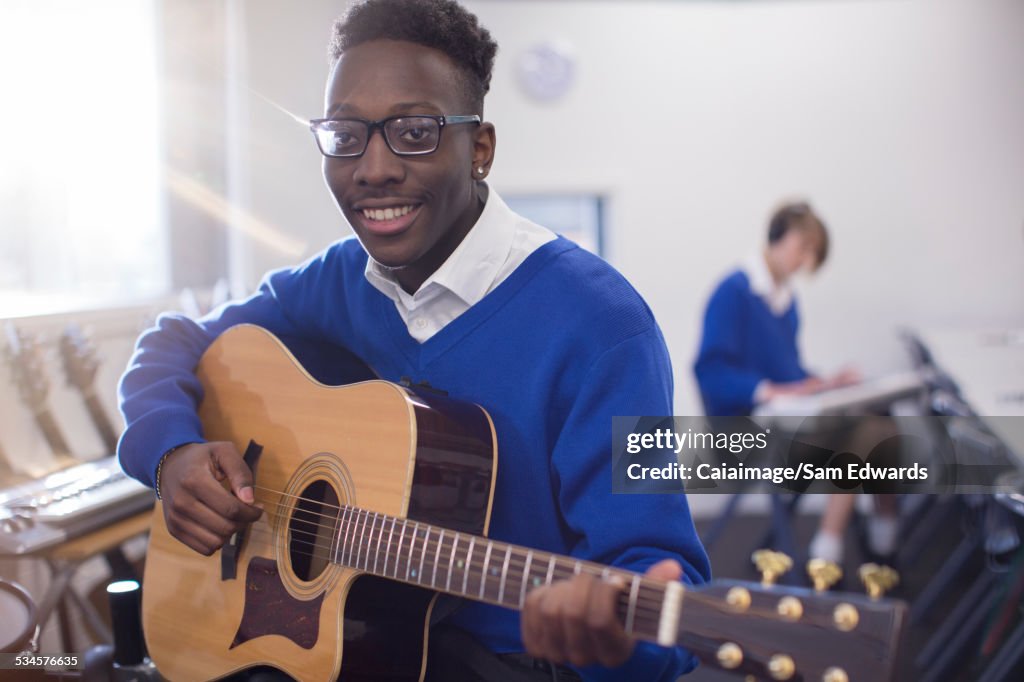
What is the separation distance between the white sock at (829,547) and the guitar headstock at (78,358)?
225cm

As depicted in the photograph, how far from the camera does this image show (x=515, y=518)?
102 cm

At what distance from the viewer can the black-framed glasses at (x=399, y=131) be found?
99cm

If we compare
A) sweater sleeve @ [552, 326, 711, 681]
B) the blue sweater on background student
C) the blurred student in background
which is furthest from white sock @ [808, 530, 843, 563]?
sweater sleeve @ [552, 326, 711, 681]

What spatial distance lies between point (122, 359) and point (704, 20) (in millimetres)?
2482

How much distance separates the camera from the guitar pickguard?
98 centimetres

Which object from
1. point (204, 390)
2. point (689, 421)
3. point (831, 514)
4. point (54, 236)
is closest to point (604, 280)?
point (689, 421)

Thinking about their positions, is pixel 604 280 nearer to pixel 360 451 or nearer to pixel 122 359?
pixel 360 451

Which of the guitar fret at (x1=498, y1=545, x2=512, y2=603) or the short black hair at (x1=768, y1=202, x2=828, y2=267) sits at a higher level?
the short black hair at (x1=768, y1=202, x2=828, y2=267)

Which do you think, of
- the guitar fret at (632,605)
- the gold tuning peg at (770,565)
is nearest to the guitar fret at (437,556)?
the guitar fret at (632,605)

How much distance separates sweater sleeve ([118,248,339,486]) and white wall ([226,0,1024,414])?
1.49ft

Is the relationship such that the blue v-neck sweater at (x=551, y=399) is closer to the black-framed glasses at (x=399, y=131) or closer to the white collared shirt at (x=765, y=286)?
the black-framed glasses at (x=399, y=131)

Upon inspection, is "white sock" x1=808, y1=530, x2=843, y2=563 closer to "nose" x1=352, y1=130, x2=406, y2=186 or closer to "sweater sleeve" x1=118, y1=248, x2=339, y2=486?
"sweater sleeve" x1=118, y1=248, x2=339, y2=486

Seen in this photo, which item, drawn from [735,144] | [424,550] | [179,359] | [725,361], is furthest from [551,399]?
[735,144]

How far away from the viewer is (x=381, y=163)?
100cm
